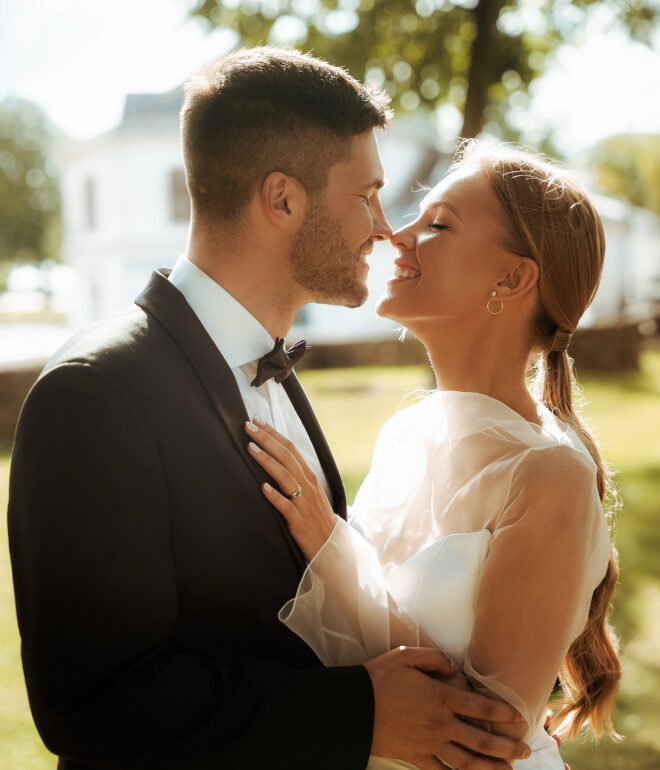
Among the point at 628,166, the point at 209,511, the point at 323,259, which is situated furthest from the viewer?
the point at 628,166

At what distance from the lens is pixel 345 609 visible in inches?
92.6

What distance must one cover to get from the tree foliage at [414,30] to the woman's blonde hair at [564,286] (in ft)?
21.5

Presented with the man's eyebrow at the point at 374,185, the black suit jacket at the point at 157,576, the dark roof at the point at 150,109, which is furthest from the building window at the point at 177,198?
the black suit jacket at the point at 157,576

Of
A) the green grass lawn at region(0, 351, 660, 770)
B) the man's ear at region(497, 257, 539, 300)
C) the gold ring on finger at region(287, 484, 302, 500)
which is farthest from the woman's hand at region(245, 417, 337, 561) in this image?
the green grass lawn at region(0, 351, 660, 770)

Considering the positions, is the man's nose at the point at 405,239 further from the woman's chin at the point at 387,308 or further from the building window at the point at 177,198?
the building window at the point at 177,198

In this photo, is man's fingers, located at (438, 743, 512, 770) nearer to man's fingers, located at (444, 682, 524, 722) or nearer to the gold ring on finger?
man's fingers, located at (444, 682, 524, 722)

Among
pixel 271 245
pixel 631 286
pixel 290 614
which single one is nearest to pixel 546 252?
pixel 271 245

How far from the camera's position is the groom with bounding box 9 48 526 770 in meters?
1.83

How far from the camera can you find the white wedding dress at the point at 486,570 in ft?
7.41

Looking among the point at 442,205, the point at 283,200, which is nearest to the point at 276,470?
the point at 283,200

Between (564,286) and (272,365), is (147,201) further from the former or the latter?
(272,365)

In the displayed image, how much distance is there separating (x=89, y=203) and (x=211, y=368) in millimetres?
28970

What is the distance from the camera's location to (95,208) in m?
29.1

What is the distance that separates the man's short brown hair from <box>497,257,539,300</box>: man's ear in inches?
25.7
